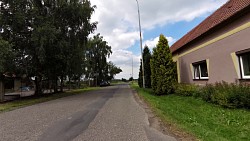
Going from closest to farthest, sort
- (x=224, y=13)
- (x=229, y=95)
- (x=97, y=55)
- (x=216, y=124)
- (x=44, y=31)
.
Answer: (x=216, y=124), (x=229, y=95), (x=224, y=13), (x=44, y=31), (x=97, y=55)

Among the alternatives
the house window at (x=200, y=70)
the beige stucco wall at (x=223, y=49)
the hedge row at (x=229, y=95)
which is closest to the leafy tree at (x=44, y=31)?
the house window at (x=200, y=70)

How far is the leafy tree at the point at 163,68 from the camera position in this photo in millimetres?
19375

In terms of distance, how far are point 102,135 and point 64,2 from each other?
18754mm

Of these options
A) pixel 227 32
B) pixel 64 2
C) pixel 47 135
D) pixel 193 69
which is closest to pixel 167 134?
pixel 47 135

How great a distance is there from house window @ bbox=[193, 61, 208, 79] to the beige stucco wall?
13.6 inches

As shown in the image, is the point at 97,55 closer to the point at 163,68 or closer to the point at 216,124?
the point at 163,68

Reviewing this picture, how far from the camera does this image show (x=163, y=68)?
1938 centimetres

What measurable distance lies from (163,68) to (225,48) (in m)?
6.87

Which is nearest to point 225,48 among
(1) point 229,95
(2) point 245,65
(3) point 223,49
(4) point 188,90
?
(3) point 223,49

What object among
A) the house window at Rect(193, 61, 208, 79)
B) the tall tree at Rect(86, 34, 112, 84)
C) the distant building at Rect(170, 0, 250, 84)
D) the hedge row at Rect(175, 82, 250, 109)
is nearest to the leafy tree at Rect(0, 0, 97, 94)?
the distant building at Rect(170, 0, 250, 84)

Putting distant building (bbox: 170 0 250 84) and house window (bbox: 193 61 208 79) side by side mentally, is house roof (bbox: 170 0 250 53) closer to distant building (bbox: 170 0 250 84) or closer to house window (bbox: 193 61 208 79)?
distant building (bbox: 170 0 250 84)

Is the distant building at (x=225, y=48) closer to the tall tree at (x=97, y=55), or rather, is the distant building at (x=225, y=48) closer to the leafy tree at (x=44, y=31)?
the leafy tree at (x=44, y=31)

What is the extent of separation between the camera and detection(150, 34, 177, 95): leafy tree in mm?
19375

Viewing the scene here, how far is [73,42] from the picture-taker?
81.3 ft
